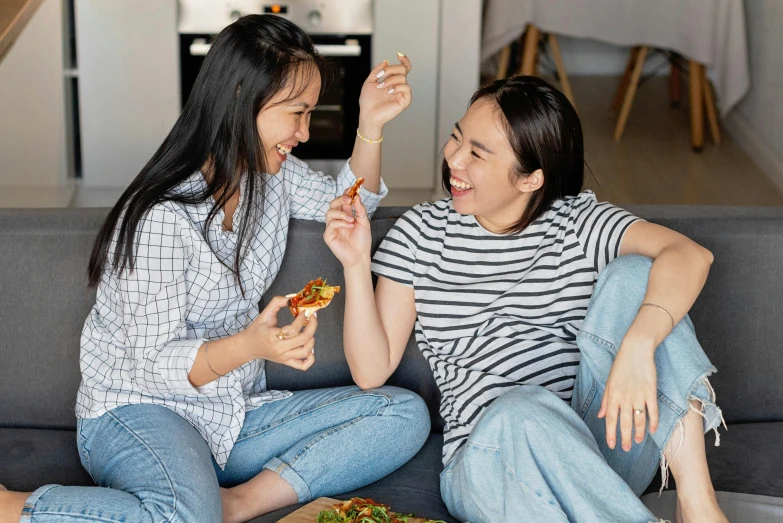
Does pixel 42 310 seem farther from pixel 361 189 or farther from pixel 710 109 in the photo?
pixel 710 109

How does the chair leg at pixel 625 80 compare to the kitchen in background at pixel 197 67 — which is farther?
the chair leg at pixel 625 80

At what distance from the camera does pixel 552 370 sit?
6.03ft

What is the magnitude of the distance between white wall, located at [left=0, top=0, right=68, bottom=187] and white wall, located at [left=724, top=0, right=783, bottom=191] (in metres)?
2.95

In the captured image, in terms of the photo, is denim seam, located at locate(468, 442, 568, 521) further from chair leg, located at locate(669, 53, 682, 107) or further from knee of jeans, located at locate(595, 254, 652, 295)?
chair leg, located at locate(669, 53, 682, 107)

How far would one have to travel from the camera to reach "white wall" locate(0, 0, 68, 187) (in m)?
3.14

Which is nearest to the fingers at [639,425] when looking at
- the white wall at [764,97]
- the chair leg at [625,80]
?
the white wall at [764,97]

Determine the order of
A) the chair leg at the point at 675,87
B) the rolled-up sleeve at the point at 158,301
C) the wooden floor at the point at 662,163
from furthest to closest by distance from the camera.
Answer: the chair leg at the point at 675,87 < the wooden floor at the point at 662,163 < the rolled-up sleeve at the point at 158,301

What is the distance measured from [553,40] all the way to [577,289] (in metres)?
3.13

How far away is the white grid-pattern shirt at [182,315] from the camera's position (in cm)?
169

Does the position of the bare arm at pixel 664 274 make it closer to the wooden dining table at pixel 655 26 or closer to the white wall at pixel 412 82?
the white wall at pixel 412 82

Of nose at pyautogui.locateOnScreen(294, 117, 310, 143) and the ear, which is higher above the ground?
nose at pyautogui.locateOnScreen(294, 117, 310, 143)

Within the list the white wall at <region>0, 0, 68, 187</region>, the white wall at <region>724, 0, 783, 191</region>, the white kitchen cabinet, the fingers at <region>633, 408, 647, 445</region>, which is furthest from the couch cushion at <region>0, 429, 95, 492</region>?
the white wall at <region>724, 0, 783, 191</region>

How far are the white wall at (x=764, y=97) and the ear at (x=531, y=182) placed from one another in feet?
9.40

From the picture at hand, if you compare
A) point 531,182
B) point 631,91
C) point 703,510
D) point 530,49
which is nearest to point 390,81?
point 531,182
